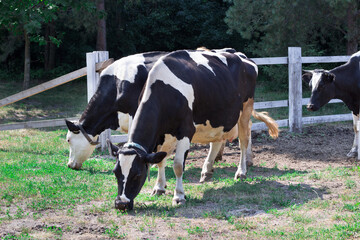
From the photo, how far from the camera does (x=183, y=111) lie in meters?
5.94

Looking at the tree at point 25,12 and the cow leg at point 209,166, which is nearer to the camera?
the cow leg at point 209,166

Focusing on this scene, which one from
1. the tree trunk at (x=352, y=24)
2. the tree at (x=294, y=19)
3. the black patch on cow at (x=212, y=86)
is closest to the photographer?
the black patch on cow at (x=212, y=86)

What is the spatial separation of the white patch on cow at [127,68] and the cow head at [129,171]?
6.81 ft

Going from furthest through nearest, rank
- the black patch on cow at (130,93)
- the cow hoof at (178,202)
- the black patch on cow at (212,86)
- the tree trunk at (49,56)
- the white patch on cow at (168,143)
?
the tree trunk at (49,56) < the black patch on cow at (130,93) < the black patch on cow at (212,86) < the white patch on cow at (168,143) < the cow hoof at (178,202)

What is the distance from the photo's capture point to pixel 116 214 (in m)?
5.36

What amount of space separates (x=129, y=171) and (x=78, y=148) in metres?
2.65

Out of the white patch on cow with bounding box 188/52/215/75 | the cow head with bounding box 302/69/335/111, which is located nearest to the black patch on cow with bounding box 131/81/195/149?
the white patch on cow with bounding box 188/52/215/75

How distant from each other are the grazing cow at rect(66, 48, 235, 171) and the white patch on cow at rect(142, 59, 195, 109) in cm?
109

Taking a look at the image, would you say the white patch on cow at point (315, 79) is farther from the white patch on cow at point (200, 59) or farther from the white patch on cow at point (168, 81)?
the white patch on cow at point (168, 81)

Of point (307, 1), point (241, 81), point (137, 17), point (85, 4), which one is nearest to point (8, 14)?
point (85, 4)

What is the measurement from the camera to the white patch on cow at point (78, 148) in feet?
24.9

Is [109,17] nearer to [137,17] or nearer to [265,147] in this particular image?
[137,17]

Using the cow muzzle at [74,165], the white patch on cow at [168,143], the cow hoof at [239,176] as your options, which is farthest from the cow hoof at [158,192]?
the cow muzzle at [74,165]

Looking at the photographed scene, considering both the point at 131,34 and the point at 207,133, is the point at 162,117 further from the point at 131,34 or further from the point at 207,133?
the point at 131,34
